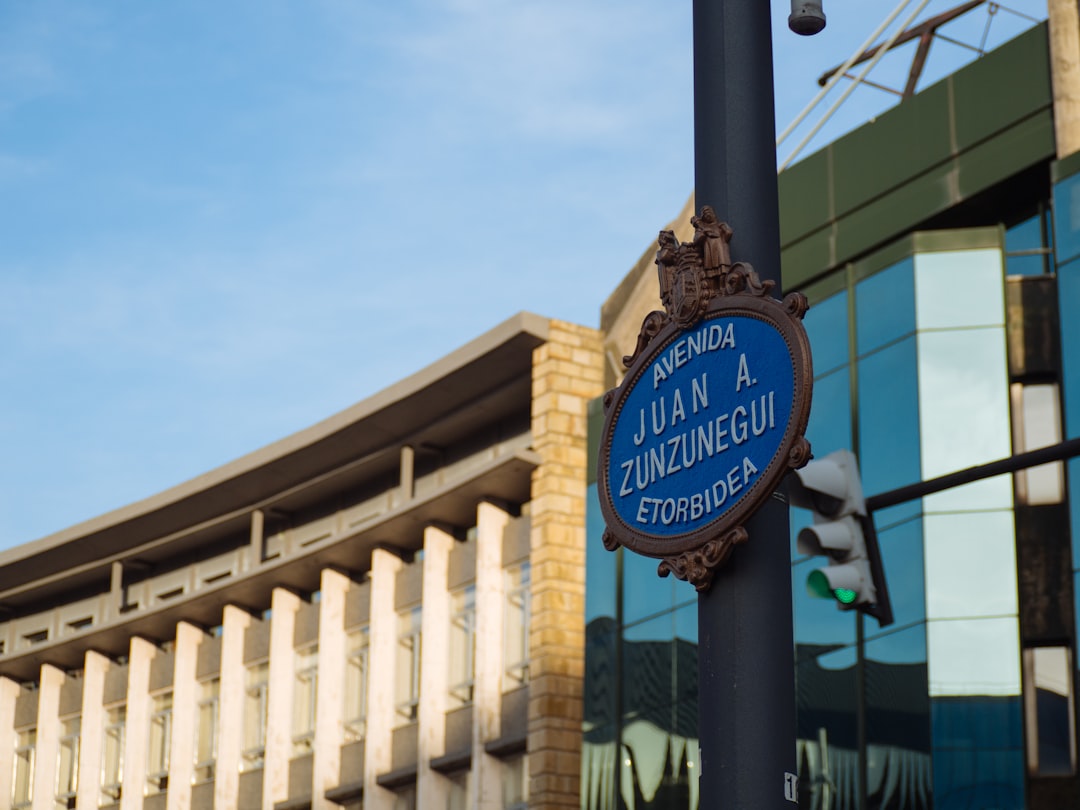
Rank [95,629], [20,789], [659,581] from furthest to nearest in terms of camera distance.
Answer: [20,789], [95,629], [659,581]

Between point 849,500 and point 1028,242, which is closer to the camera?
point 849,500

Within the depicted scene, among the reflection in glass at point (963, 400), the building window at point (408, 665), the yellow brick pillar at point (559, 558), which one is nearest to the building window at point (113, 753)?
the building window at point (408, 665)

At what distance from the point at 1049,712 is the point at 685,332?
19157mm

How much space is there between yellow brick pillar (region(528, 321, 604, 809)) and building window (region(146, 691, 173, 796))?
1357 centimetres

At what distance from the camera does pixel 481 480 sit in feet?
115

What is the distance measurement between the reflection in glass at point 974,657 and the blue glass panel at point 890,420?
181cm

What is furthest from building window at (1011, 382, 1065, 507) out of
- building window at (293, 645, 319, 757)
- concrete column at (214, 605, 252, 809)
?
concrete column at (214, 605, 252, 809)

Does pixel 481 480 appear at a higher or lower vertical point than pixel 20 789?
higher

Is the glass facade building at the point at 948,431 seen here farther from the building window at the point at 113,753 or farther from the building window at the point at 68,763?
the building window at the point at 68,763

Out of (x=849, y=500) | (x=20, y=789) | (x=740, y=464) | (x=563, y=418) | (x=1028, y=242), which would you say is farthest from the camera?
(x=20, y=789)

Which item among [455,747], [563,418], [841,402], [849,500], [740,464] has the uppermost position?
[563,418]

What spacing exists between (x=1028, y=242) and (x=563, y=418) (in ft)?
34.8

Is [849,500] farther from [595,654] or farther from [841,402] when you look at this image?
[595,654]

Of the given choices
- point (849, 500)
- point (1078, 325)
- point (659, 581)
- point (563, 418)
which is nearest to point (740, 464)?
point (849, 500)
